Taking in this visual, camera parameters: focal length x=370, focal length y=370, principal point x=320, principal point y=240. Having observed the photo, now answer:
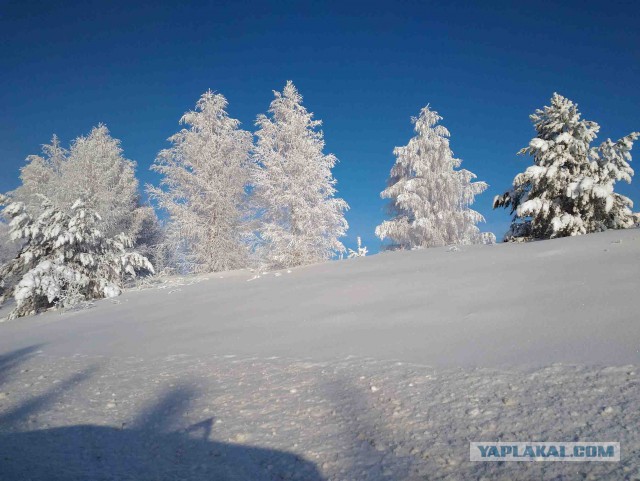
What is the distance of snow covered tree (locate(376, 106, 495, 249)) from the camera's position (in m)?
18.3

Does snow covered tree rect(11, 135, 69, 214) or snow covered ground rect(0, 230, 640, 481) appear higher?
snow covered tree rect(11, 135, 69, 214)

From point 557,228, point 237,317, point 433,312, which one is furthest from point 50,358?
point 557,228

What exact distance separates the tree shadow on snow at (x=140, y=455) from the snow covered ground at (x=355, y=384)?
0.01 meters

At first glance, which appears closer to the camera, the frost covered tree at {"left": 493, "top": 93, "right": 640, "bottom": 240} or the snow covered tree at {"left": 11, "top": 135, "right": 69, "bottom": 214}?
the frost covered tree at {"left": 493, "top": 93, "right": 640, "bottom": 240}

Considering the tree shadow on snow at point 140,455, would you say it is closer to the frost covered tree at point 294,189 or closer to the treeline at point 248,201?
the treeline at point 248,201

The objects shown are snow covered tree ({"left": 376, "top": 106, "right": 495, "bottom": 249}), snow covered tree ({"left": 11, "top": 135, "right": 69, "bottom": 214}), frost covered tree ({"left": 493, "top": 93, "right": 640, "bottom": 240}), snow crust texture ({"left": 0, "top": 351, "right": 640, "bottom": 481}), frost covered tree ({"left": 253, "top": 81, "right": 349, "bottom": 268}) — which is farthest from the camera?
snow covered tree ({"left": 11, "top": 135, "right": 69, "bottom": 214})

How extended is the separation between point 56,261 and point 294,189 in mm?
8778

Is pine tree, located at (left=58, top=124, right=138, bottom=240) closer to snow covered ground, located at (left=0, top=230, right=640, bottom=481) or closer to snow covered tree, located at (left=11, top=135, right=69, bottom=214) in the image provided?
snow covered tree, located at (left=11, top=135, right=69, bottom=214)

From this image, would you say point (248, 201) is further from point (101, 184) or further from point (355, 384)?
point (355, 384)

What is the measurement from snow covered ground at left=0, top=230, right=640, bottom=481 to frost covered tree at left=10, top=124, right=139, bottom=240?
12.6m

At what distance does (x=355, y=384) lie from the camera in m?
2.91

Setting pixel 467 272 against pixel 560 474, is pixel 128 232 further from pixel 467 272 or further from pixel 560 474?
pixel 560 474

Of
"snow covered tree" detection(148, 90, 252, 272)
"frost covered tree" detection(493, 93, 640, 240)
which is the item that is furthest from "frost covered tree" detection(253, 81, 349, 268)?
"frost covered tree" detection(493, 93, 640, 240)

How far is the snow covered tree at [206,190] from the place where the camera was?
18516 mm
